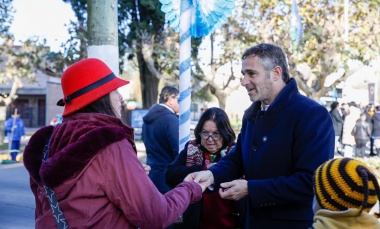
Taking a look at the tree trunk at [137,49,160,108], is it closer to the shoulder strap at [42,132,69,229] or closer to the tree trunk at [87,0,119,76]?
the tree trunk at [87,0,119,76]

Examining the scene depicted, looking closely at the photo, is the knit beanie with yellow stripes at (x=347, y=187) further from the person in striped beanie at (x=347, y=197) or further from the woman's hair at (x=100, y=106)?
the woman's hair at (x=100, y=106)

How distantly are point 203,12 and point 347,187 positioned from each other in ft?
9.79

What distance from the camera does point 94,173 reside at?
218 centimetres

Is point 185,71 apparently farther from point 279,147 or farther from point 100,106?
point 100,106

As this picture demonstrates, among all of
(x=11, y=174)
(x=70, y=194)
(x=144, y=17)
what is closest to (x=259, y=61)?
(x=70, y=194)

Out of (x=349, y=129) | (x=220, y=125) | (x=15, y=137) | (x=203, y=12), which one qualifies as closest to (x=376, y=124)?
(x=349, y=129)

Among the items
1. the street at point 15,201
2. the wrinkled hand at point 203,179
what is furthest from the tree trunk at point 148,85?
the wrinkled hand at point 203,179

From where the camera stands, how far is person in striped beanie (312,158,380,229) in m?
1.96

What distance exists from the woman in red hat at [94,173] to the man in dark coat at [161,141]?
9.98 ft

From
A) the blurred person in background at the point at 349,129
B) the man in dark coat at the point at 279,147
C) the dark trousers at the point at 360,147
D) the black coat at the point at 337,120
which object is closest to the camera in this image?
the man in dark coat at the point at 279,147

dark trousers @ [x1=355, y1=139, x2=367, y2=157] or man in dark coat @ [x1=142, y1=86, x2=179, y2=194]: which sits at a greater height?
man in dark coat @ [x1=142, y1=86, x2=179, y2=194]

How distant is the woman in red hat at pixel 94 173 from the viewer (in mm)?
2178

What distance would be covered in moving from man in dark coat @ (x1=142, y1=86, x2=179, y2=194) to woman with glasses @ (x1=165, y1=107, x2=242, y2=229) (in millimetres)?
1396

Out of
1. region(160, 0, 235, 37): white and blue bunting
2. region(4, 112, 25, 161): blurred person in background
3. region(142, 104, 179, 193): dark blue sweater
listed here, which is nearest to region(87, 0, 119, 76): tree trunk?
region(160, 0, 235, 37): white and blue bunting
